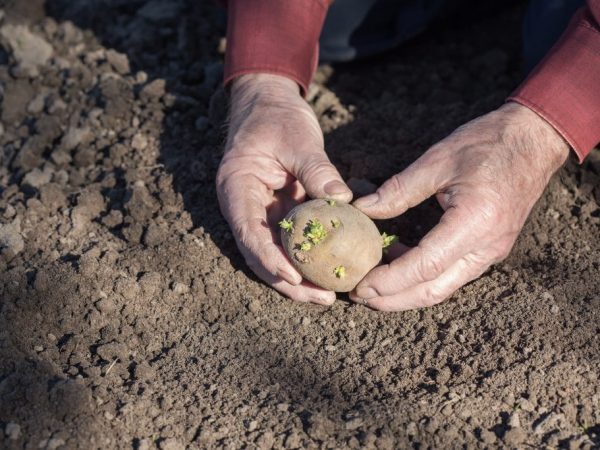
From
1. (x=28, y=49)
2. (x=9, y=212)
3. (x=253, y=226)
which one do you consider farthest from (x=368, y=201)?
(x=28, y=49)

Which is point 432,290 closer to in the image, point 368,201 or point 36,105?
point 368,201

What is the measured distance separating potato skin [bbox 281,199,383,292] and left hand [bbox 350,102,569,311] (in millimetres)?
84

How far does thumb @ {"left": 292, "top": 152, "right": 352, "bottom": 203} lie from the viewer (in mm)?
3195

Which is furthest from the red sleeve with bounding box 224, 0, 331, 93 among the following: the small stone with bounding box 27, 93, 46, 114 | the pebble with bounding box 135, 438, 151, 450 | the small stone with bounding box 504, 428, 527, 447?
the small stone with bounding box 504, 428, 527, 447

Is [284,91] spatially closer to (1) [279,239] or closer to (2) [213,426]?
(1) [279,239]

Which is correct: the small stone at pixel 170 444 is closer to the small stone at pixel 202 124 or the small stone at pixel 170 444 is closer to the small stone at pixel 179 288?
the small stone at pixel 179 288

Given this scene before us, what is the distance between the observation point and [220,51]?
191 inches

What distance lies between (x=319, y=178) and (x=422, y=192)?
1.35ft

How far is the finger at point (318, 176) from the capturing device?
3.20m

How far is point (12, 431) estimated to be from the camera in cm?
279

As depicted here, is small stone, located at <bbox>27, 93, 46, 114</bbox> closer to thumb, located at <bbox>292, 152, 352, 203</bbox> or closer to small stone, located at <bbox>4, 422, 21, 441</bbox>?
thumb, located at <bbox>292, 152, 352, 203</bbox>

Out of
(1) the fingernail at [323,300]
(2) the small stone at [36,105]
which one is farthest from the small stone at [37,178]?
(1) the fingernail at [323,300]

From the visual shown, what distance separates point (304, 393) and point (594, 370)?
1088 mm

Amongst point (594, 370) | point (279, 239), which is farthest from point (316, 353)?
point (594, 370)
